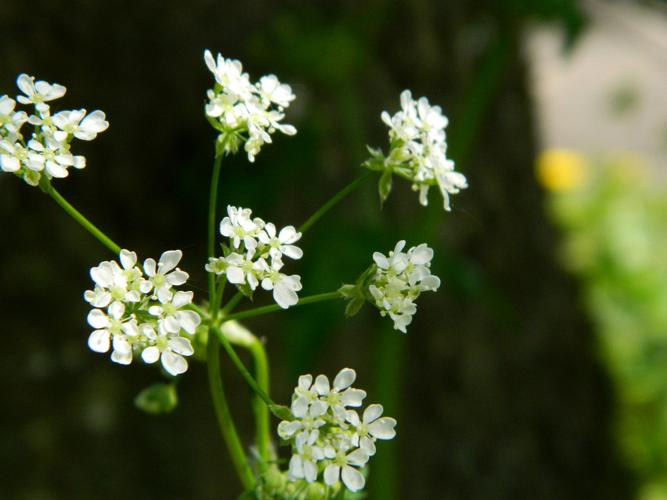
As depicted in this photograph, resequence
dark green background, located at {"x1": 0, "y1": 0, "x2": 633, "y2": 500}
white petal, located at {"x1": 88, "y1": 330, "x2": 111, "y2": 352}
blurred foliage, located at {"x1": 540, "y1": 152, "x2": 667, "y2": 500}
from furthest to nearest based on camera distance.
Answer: blurred foliage, located at {"x1": 540, "y1": 152, "x2": 667, "y2": 500}, dark green background, located at {"x1": 0, "y1": 0, "x2": 633, "y2": 500}, white petal, located at {"x1": 88, "y1": 330, "x2": 111, "y2": 352}

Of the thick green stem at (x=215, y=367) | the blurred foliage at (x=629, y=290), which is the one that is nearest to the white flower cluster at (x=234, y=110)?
the thick green stem at (x=215, y=367)

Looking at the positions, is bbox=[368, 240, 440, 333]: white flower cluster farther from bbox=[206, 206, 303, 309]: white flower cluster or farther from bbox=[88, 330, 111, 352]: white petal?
bbox=[88, 330, 111, 352]: white petal

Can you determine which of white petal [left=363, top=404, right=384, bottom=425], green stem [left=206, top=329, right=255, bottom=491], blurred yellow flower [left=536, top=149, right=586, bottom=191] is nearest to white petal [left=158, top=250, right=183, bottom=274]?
green stem [left=206, top=329, right=255, bottom=491]

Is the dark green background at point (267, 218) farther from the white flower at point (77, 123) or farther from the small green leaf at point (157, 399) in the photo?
the white flower at point (77, 123)

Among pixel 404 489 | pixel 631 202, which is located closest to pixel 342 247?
pixel 404 489

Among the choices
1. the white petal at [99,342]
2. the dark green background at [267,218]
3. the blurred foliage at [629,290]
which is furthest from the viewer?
the blurred foliage at [629,290]

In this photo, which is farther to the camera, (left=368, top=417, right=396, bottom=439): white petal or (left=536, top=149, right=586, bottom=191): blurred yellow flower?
(left=536, top=149, right=586, bottom=191): blurred yellow flower
